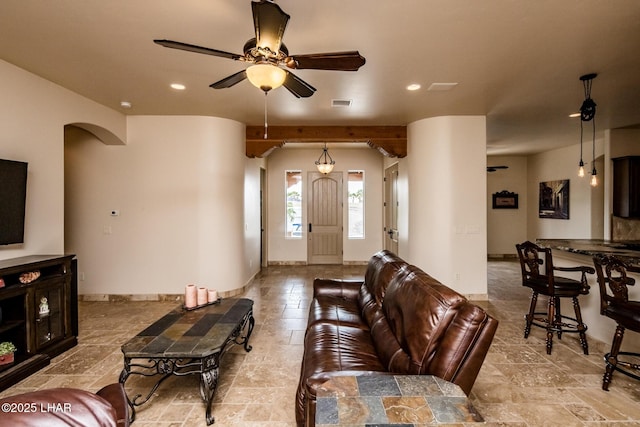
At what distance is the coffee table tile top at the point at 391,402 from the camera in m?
1.07

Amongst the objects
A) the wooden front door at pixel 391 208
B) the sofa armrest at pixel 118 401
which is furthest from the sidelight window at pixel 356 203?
the sofa armrest at pixel 118 401

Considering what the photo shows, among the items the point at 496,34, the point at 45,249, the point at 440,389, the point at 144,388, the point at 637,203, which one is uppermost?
the point at 496,34

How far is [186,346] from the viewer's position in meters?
2.15

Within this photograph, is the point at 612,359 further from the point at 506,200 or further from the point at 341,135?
the point at 506,200

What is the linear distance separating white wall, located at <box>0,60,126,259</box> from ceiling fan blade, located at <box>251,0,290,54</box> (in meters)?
2.99

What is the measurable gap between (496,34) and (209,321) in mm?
3471

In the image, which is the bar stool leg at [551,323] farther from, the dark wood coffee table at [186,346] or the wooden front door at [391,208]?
the wooden front door at [391,208]

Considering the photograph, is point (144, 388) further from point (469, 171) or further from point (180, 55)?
point (469, 171)

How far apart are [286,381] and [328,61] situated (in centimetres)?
256

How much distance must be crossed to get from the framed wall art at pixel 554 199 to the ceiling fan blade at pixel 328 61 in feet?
25.1

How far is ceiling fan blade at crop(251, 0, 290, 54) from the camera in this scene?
66.8 inches

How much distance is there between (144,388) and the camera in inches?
98.8

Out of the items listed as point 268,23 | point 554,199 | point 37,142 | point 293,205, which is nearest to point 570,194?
point 554,199

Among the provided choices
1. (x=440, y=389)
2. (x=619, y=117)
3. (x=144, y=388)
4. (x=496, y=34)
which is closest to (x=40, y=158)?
(x=144, y=388)
